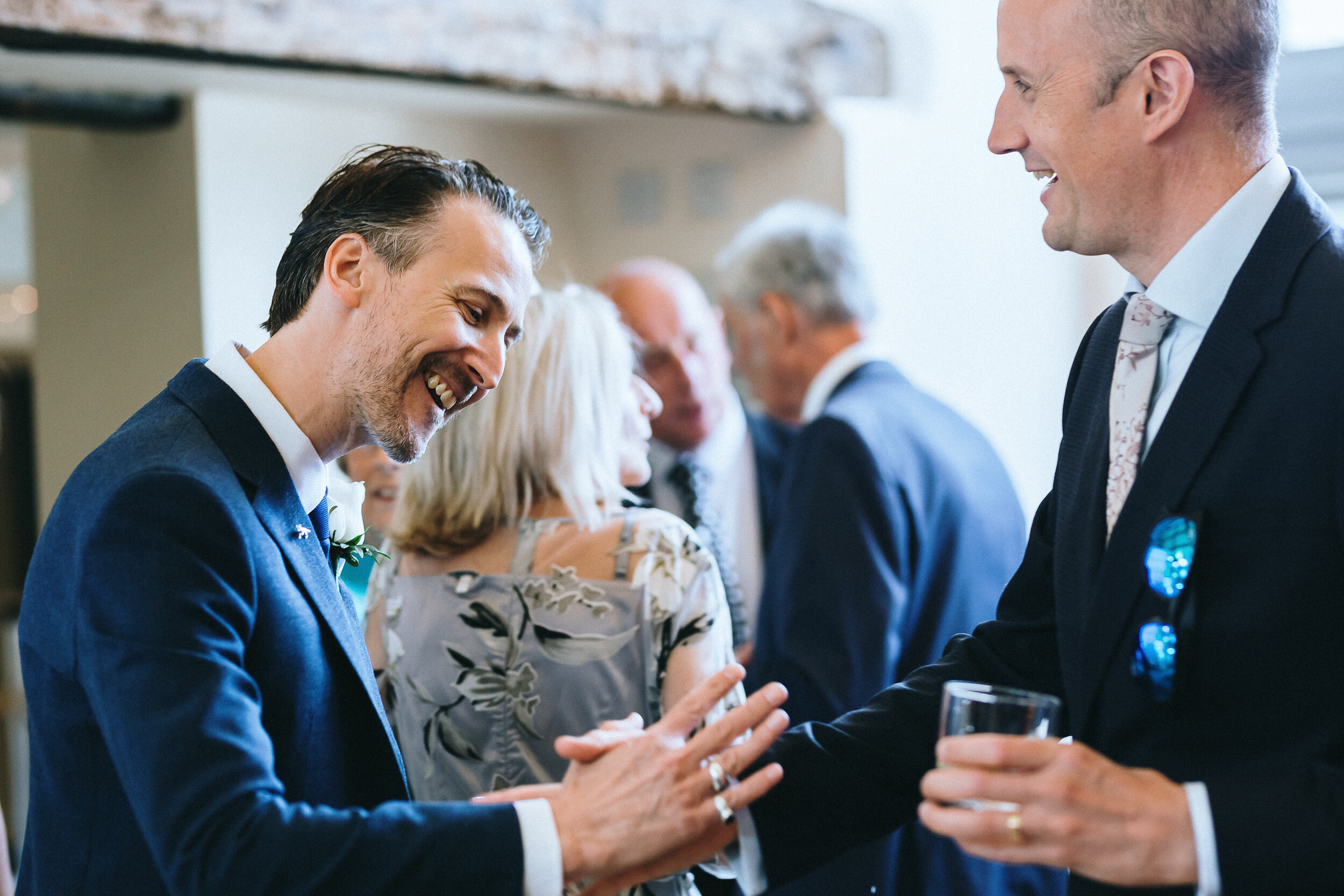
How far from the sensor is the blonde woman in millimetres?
2016

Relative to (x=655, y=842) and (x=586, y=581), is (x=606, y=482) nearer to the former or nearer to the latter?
(x=586, y=581)

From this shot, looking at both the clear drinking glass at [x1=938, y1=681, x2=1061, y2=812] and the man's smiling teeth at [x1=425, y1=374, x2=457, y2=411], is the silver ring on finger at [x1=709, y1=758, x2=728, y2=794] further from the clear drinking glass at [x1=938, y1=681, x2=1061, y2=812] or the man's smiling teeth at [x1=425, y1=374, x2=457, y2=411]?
the man's smiling teeth at [x1=425, y1=374, x2=457, y2=411]

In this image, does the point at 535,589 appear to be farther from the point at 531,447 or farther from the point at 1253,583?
the point at 1253,583

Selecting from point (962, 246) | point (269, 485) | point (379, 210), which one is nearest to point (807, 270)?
point (962, 246)

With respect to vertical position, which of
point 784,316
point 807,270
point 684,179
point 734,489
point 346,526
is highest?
point 684,179

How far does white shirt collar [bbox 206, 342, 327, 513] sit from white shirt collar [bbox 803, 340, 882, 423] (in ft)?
6.41

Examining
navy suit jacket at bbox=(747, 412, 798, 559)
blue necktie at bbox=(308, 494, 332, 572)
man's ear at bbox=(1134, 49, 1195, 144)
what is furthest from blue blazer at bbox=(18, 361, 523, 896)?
navy suit jacket at bbox=(747, 412, 798, 559)

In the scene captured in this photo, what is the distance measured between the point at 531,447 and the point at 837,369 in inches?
55.1

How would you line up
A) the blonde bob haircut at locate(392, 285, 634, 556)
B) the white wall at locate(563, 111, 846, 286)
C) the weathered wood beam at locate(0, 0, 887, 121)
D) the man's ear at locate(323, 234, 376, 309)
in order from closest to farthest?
the man's ear at locate(323, 234, 376, 309)
the blonde bob haircut at locate(392, 285, 634, 556)
the weathered wood beam at locate(0, 0, 887, 121)
the white wall at locate(563, 111, 846, 286)

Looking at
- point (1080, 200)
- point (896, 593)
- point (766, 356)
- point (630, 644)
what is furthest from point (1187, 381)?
point (766, 356)

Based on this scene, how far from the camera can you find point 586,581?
79.9 inches

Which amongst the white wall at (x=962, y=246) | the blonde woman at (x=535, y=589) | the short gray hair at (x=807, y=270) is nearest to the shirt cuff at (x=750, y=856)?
the blonde woman at (x=535, y=589)

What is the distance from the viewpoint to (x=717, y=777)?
154 cm

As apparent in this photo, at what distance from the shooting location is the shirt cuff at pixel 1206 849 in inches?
46.6
